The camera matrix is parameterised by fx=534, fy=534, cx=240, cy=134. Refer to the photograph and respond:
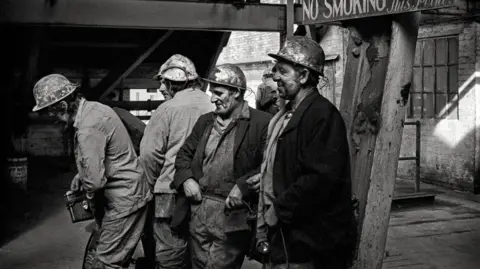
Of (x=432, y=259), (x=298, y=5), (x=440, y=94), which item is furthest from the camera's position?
(x=440, y=94)


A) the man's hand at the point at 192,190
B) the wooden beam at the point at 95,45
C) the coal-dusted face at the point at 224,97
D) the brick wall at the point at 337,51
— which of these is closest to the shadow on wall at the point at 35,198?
the wooden beam at the point at 95,45

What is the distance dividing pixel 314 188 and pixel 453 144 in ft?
28.2

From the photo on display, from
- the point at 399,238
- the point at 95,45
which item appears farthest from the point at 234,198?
the point at 95,45

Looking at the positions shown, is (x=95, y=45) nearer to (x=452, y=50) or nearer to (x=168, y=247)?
(x=168, y=247)

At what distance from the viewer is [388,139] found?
9.15ft

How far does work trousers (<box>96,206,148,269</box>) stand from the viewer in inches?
162

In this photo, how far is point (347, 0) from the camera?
9.52 feet

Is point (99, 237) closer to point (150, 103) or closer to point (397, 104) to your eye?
point (397, 104)

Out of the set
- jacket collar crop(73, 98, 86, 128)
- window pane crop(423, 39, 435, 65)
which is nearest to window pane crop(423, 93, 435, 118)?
window pane crop(423, 39, 435, 65)

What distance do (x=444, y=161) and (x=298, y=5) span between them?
5654mm

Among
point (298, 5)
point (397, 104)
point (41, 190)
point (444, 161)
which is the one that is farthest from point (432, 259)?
point (41, 190)

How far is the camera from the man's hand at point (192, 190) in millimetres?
A: 4000

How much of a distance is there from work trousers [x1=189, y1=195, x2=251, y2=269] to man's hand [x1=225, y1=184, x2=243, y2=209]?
216 mm

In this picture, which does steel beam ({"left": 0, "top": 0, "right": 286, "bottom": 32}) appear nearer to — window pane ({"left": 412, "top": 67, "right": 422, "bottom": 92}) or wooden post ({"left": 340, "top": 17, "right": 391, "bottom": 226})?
wooden post ({"left": 340, "top": 17, "right": 391, "bottom": 226})
